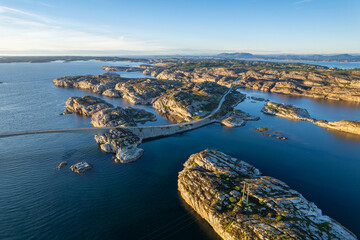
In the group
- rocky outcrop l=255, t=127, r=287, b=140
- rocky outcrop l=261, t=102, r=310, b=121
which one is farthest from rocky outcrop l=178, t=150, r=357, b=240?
rocky outcrop l=261, t=102, r=310, b=121

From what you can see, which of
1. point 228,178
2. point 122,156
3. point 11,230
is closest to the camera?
point 11,230

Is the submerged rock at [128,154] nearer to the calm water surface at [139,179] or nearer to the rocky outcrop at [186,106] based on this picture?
the calm water surface at [139,179]

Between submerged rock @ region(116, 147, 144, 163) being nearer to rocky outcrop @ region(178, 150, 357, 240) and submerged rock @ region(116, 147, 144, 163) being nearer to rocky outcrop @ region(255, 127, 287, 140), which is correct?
rocky outcrop @ region(178, 150, 357, 240)

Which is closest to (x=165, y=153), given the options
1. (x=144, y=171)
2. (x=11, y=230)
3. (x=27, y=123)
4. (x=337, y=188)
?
(x=144, y=171)

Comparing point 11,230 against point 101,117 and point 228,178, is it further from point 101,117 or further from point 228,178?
point 101,117

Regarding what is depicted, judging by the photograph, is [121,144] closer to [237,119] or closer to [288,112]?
[237,119]

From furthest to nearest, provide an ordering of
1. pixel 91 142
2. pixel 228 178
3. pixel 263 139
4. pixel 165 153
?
1. pixel 263 139
2. pixel 91 142
3. pixel 165 153
4. pixel 228 178

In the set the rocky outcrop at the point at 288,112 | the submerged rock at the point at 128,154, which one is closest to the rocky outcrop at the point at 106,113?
the submerged rock at the point at 128,154
